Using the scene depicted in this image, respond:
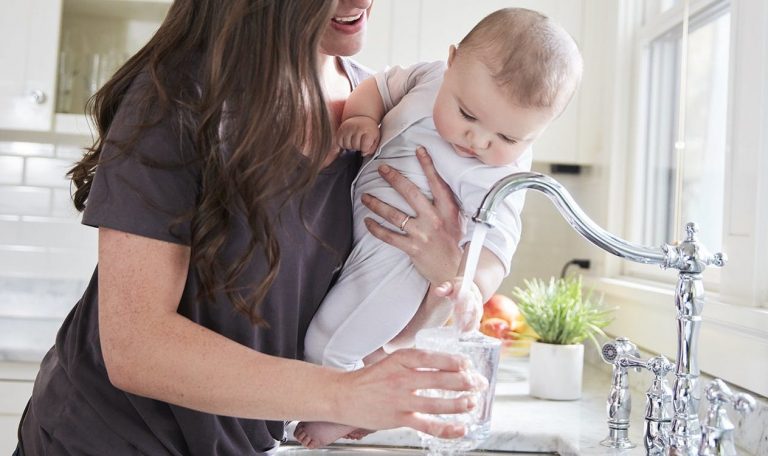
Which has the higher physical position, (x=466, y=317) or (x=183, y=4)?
(x=183, y=4)

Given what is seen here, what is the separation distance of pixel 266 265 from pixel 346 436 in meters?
0.38

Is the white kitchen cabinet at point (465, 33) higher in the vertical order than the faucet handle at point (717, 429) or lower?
higher

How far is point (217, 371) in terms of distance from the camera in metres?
0.95

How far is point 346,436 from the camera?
136cm

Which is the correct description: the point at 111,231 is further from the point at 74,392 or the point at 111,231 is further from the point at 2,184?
the point at 2,184

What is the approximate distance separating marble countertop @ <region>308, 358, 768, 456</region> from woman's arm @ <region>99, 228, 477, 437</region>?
2.32 feet

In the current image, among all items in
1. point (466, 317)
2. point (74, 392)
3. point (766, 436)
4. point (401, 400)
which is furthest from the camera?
point (766, 436)

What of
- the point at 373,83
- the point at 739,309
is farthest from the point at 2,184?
the point at 739,309

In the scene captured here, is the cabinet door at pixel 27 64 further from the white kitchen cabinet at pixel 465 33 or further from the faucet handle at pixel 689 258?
the faucet handle at pixel 689 258

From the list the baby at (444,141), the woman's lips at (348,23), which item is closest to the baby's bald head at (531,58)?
the baby at (444,141)

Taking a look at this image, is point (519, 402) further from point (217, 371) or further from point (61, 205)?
point (61, 205)

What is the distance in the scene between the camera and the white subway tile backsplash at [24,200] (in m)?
2.93

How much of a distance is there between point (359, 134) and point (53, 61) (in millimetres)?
1625

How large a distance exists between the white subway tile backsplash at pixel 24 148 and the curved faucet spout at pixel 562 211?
2302 mm
